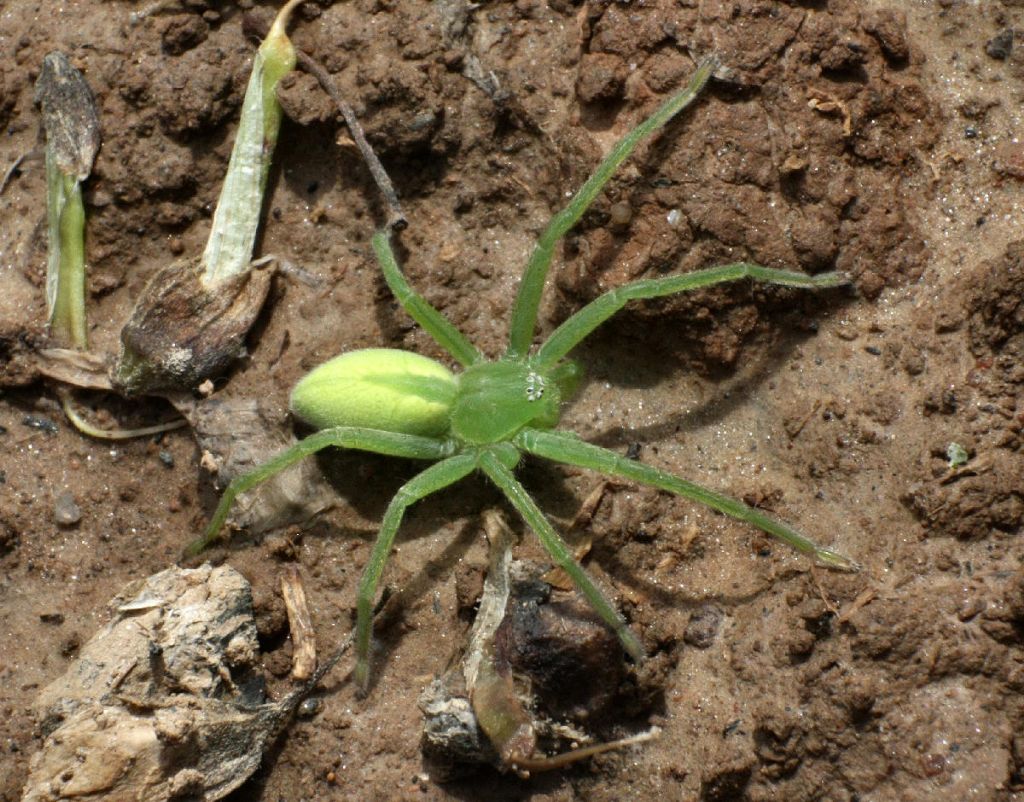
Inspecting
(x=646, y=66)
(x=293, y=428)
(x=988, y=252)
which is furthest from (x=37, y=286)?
(x=988, y=252)

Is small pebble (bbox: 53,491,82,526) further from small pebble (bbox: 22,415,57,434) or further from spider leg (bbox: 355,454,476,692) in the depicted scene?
spider leg (bbox: 355,454,476,692)

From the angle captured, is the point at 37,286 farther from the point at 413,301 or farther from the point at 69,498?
the point at 413,301

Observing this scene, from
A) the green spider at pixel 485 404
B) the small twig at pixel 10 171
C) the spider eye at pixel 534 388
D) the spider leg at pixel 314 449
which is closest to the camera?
the green spider at pixel 485 404

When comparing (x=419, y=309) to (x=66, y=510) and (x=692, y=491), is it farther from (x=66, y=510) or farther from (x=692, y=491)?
(x=66, y=510)

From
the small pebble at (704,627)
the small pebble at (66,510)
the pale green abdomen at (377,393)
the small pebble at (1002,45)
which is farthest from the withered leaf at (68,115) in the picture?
the small pebble at (1002,45)

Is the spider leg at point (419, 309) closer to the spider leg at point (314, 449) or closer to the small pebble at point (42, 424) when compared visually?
the spider leg at point (314, 449)
